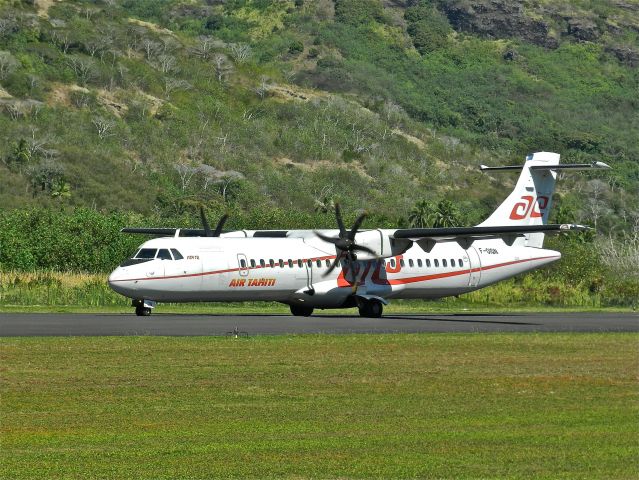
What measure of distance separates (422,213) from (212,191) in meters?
28.8

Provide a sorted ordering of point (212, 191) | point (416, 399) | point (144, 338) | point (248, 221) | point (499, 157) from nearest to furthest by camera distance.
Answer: point (416, 399), point (144, 338), point (248, 221), point (212, 191), point (499, 157)

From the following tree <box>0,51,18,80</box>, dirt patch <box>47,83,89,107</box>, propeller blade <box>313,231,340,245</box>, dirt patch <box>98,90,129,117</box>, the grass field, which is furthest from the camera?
dirt patch <box>98,90,129,117</box>

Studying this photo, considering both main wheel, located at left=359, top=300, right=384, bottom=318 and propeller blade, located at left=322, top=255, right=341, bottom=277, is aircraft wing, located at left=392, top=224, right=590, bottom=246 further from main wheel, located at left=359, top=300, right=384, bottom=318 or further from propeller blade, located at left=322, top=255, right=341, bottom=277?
main wheel, located at left=359, top=300, right=384, bottom=318

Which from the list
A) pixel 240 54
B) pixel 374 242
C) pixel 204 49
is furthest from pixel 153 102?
pixel 374 242

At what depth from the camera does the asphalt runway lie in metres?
32.7

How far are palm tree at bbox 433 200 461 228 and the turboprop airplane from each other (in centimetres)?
5231

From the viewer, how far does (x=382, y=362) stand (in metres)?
24.4

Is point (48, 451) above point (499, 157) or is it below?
below

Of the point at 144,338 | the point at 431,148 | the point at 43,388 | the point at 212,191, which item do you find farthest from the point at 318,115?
the point at 43,388

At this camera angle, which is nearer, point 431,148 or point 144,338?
point 144,338

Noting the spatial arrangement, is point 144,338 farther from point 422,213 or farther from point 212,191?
point 212,191

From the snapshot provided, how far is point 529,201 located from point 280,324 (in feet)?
54.5

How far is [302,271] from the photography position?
42.9m

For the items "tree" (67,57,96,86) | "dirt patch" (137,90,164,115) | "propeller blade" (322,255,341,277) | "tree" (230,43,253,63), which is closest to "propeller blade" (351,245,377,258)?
"propeller blade" (322,255,341,277)
